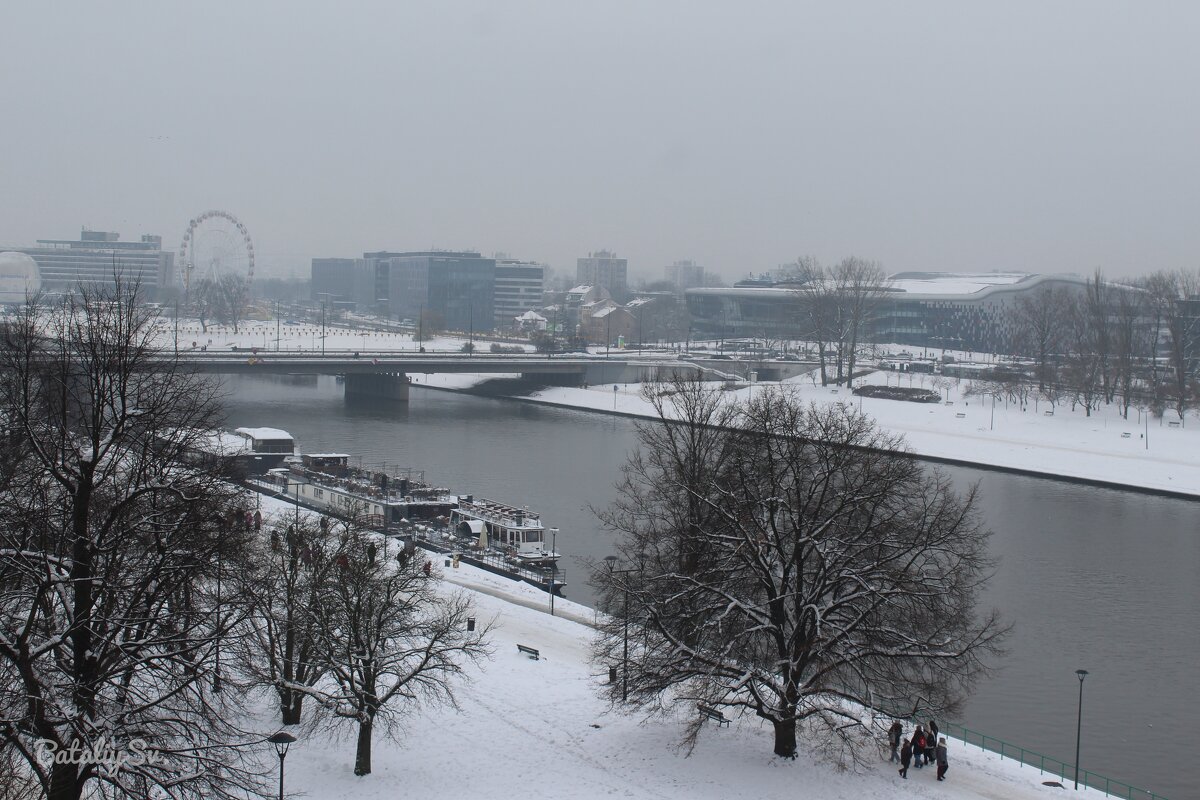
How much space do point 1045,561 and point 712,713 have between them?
47.1ft

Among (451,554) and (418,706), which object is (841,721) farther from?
(451,554)

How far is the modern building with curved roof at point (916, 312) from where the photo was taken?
8519cm

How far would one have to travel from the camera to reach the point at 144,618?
8.38m

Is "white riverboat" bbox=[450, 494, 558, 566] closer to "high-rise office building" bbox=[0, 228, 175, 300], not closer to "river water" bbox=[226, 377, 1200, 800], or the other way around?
"river water" bbox=[226, 377, 1200, 800]

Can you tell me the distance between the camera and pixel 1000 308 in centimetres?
8625

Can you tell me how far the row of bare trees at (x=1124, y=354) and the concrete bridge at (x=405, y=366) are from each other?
15.3m

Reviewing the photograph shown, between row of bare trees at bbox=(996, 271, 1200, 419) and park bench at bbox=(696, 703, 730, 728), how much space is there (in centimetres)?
3857

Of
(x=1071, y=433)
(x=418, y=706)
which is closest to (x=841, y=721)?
(x=418, y=706)

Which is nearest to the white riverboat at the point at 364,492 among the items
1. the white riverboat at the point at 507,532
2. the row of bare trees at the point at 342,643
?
the white riverboat at the point at 507,532

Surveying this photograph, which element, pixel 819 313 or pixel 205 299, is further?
pixel 205 299

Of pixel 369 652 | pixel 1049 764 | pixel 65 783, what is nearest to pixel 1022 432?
pixel 1049 764

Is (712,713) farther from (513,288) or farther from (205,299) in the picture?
(513,288)

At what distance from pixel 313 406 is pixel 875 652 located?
43087 mm

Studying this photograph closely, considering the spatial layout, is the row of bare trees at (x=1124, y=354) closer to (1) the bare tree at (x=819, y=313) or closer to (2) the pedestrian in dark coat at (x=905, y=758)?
(1) the bare tree at (x=819, y=313)
